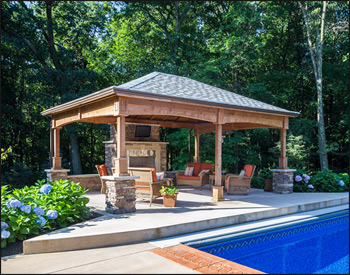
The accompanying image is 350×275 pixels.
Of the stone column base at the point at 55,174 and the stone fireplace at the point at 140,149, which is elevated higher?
the stone fireplace at the point at 140,149

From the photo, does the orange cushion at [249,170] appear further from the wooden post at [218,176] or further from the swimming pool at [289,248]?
the swimming pool at [289,248]

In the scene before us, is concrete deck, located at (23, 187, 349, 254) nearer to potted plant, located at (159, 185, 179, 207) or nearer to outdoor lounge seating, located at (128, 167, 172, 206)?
potted plant, located at (159, 185, 179, 207)

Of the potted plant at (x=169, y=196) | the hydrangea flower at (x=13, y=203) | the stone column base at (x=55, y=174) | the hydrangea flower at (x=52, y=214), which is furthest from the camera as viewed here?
the stone column base at (x=55, y=174)

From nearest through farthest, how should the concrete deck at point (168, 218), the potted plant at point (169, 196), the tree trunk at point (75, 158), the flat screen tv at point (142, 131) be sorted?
the concrete deck at point (168, 218) < the potted plant at point (169, 196) < the flat screen tv at point (142, 131) < the tree trunk at point (75, 158)

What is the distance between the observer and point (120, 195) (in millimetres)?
6312

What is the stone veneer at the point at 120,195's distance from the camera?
6262 mm

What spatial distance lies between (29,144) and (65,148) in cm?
219

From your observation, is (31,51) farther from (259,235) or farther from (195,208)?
(259,235)

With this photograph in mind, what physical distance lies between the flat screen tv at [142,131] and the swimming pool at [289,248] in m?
6.89

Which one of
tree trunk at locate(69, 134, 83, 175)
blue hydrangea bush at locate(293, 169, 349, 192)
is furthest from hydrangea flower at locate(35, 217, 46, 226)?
tree trunk at locate(69, 134, 83, 175)

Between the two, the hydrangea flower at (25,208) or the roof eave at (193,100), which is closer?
the hydrangea flower at (25,208)

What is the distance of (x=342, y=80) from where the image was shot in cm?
1636

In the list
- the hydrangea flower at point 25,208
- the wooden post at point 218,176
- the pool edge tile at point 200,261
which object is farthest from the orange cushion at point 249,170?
the hydrangea flower at point 25,208

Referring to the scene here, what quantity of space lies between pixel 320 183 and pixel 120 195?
7743mm
